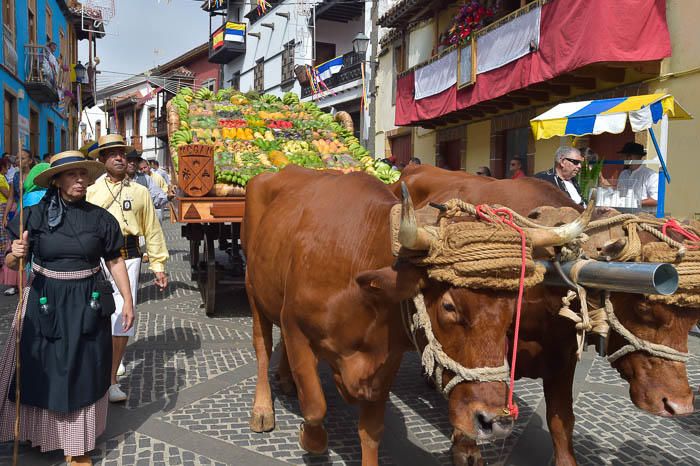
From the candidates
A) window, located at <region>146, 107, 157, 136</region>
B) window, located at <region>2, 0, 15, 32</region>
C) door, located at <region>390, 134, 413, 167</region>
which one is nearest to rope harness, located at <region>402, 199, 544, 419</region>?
door, located at <region>390, 134, 413, 167</region>

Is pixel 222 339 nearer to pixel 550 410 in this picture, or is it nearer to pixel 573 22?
pixel 550 410

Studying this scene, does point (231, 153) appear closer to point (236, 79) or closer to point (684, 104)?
point (684, 104)

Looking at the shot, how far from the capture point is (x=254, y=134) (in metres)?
8.30

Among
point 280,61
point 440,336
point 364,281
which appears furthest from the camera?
point 280,61

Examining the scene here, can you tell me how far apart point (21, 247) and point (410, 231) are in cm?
226

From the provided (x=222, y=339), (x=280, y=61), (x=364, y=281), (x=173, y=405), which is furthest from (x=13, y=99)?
(x=364, y=281)

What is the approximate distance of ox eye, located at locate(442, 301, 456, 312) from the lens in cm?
203

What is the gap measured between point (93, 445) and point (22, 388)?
20.2 inches

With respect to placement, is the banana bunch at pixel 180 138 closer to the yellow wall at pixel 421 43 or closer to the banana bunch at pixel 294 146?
the banana bunch at pixel 294 146

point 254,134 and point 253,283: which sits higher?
point 254,134

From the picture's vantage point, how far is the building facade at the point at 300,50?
2145 cm

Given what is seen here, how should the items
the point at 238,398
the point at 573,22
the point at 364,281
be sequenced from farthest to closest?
the point at 573,22, the point at 238,398, the point at 364,281

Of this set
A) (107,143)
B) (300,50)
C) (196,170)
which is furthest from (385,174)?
(300,50)

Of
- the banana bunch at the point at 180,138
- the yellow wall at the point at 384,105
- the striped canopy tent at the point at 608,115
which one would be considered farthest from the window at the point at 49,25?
the striped canopy tent at the point at 608,115
